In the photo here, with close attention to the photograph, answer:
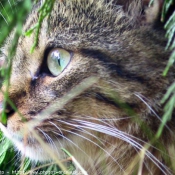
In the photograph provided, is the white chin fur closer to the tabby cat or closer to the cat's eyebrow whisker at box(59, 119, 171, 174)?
the tabby cat

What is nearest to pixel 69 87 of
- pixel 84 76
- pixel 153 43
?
pixel 84 76

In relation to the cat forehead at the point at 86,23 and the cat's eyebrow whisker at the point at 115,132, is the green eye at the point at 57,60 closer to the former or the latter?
the cat forehead at the point at 86,23

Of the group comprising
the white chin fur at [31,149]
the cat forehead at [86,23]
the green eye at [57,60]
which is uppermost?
the cat forehead at [86,23]

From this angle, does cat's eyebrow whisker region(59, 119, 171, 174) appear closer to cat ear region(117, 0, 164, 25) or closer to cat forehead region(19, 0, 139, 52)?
cat forehead region(19, 0, 139, 52)

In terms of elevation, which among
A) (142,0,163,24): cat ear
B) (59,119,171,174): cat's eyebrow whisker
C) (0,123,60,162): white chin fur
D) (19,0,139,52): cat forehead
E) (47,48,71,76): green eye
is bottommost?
(0,123,60,162): white chin fur

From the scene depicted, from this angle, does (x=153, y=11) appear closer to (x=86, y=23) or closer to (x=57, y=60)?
(x=86, y=23)

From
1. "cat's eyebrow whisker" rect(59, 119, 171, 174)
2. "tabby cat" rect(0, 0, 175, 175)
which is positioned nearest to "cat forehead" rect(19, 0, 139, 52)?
"tabby cat" rect(0, 0, 175, 175)

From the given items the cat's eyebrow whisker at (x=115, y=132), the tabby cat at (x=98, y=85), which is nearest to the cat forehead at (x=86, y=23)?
the tabby cat at (x=98, y=85)

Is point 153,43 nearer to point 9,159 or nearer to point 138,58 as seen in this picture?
point 138,58

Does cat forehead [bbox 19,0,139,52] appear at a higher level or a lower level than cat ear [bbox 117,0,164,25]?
lower
